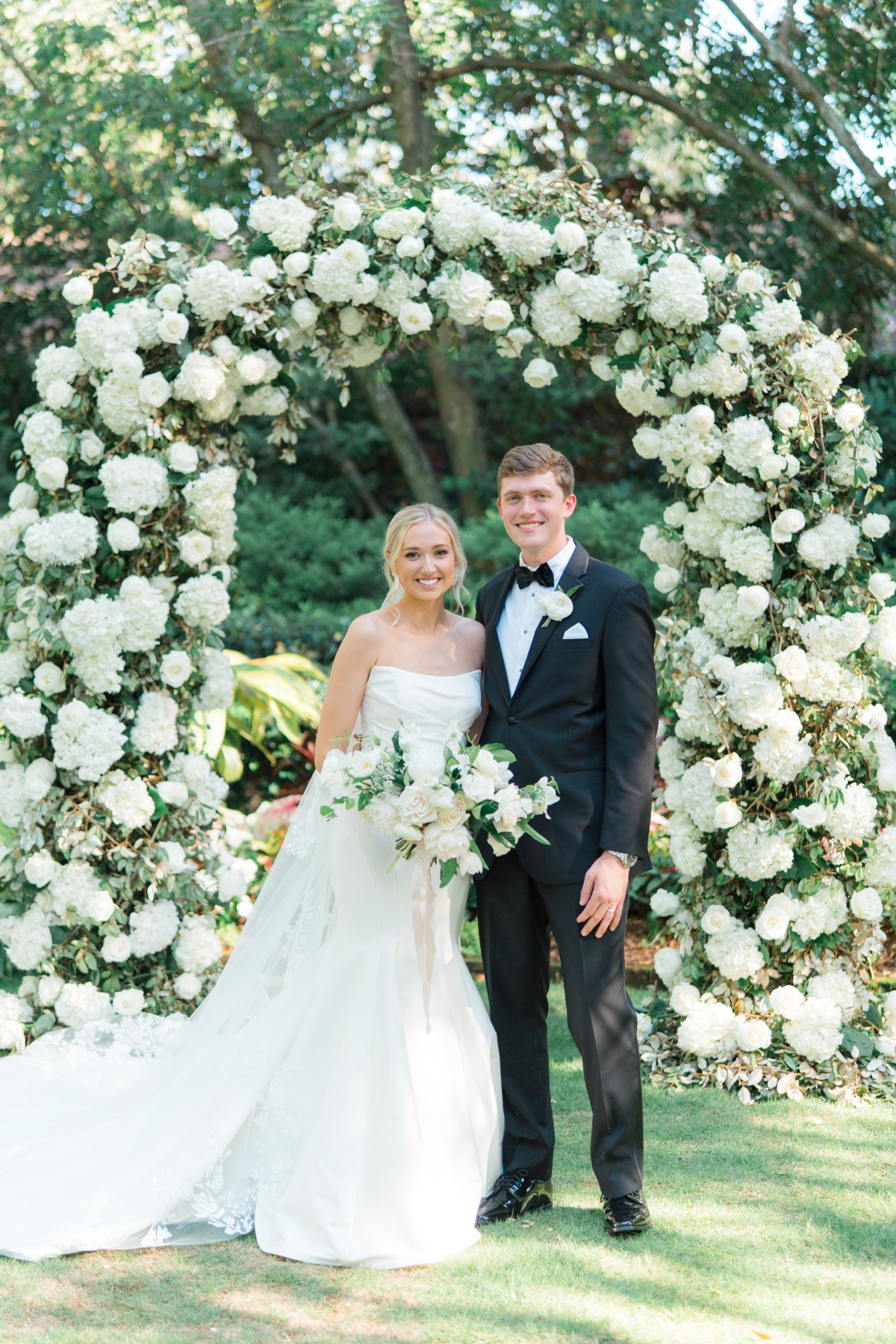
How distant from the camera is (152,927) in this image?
4.47m

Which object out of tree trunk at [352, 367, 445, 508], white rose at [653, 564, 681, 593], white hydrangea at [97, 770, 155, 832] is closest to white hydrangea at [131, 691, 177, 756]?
white hydrangea at [97, 770, 155, 832]

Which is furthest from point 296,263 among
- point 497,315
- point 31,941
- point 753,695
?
point 31,941

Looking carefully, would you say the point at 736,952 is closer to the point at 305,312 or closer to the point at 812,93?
the point at 305,312

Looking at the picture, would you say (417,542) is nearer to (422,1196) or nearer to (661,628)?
(661,628)

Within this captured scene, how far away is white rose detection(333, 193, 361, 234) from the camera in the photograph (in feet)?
14.1

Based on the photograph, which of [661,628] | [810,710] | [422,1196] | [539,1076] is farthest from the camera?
[661,628]

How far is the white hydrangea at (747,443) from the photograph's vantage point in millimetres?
4262

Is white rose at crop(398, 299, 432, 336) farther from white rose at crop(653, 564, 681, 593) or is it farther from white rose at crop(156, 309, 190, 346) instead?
white rose at crop(653, 564, 681, 593)

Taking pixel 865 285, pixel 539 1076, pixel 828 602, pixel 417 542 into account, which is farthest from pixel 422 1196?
pixel 865 285

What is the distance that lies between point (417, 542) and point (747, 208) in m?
6.53

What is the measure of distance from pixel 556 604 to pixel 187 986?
7.38ft

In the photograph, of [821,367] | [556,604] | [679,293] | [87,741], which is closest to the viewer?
[556,604]

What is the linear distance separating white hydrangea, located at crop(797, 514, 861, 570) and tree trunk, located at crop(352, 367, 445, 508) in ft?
18.1

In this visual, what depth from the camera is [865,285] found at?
8305 millimetres
